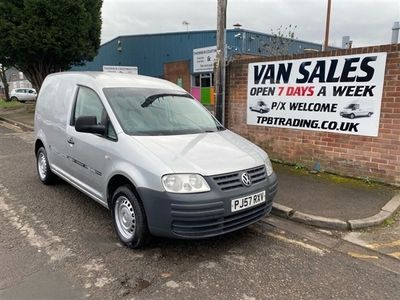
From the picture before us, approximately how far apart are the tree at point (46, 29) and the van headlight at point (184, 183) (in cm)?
1415

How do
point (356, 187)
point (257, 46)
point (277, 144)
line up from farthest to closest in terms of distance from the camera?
point (257, 46) → point (277, 144) → point (356, 187)

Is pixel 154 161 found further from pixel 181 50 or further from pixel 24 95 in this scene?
pixel 24 95

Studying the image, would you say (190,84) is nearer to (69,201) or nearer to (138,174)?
(69,201)

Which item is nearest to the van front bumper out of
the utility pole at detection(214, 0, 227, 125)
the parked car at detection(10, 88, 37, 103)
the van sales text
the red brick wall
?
the red brick wall

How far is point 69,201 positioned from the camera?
5035 millimetres

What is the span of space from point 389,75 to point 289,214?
2.76 metres

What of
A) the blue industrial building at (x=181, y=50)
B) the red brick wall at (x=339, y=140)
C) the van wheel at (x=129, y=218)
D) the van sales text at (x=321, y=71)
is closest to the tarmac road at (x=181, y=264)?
the van wheel at (x=129, y=218)

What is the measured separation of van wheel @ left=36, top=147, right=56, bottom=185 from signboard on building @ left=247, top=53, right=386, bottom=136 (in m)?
4.03

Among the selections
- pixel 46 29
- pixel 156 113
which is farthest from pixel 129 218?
pixel 46 29

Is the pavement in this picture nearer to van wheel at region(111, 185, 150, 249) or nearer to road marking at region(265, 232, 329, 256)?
road marking at region(265, 232, 329, 256)

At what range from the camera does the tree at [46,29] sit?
1462 cm

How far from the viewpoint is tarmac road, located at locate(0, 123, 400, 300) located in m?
2.96

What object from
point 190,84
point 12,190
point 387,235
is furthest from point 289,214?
point 190,84

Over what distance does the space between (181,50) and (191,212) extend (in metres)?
23.3
